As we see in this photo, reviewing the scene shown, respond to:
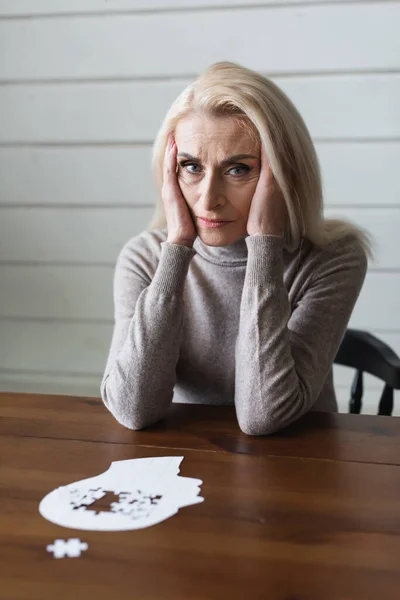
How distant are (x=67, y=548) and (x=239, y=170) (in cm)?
83

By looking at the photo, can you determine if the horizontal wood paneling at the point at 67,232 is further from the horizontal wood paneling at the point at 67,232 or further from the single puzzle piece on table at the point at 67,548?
the single puzzle piece on table at the point at 67,548

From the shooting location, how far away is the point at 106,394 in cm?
143

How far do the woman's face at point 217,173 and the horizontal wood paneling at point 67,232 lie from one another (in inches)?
37.5

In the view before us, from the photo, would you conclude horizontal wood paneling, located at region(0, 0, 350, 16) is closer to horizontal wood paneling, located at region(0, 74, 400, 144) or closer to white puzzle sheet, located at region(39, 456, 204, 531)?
horizontal wood paneling, located at region(0, 74, 400, 144)

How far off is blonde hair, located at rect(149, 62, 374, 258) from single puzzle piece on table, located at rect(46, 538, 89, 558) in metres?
0.82

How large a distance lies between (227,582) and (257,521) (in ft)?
0.49

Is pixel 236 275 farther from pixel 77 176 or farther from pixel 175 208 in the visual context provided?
pixel 77 176

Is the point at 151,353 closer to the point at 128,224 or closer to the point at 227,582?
the point at 227,582

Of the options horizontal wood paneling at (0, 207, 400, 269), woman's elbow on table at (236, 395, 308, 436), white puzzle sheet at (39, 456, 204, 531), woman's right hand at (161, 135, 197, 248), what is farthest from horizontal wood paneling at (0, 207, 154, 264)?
white puzzle sheet at (39, 456, 204, 531)

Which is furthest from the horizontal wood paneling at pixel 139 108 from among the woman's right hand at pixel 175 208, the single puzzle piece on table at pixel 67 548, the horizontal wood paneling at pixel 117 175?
the single puzzle piece on table at pixel 67 548

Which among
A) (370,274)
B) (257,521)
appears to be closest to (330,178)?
(370,274)

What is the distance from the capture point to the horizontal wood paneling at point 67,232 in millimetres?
2479

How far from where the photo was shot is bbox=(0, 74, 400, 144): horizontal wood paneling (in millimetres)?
2268

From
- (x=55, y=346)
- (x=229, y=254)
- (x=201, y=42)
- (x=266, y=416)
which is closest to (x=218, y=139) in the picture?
(x=229, y=254)
